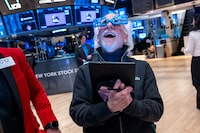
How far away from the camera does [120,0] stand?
1862cm

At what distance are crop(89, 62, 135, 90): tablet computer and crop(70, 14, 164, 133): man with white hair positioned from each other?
6 centimetres

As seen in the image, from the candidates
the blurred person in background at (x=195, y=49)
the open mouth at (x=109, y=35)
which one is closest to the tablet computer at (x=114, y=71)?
the open mouth at (x=109, y=35)

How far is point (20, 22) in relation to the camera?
741 centimetres

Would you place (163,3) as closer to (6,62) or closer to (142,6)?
(142,6)

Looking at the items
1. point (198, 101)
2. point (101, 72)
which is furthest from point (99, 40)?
point (198, 101)

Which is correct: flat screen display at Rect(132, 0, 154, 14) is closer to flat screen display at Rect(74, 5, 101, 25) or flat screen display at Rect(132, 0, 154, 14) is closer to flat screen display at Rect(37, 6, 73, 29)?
flat screen display at Rect(74, 5, 101, 25)

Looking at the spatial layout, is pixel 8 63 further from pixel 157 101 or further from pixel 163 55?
pixel 163 55

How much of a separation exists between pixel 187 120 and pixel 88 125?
9.87ft

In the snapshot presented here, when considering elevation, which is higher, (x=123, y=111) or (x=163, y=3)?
(x=163, y=3)

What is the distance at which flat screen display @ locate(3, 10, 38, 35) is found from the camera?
7.31 m

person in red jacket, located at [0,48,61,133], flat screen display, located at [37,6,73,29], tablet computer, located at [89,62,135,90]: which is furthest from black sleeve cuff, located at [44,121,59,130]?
flat screen display, located at [37,6,73,29]

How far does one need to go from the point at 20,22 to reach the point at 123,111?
21.9ft

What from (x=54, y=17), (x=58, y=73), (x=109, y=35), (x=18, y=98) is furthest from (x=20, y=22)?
(x=18, y=98)

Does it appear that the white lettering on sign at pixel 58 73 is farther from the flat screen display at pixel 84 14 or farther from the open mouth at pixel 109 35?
the open mouth at pixel 109 35
